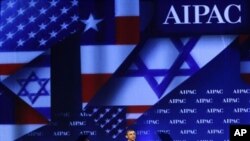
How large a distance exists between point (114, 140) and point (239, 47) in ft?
6.31

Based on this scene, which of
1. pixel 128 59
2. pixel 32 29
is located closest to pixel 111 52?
pixel 128 59

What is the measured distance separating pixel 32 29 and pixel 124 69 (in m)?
1.26

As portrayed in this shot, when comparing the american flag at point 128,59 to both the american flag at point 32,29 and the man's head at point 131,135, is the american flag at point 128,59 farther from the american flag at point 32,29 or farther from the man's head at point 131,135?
the man's head at point 131,135

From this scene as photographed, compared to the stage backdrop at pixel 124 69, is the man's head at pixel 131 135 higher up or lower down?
lower down

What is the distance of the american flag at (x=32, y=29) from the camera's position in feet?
17.3

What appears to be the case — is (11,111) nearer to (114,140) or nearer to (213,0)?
(114,140)

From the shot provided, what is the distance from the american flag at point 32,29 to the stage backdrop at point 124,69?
0.5 inches

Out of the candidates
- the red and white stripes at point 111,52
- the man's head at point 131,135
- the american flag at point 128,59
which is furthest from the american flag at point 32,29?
the man's head at point 131,135

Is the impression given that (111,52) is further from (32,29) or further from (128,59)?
(32,29)

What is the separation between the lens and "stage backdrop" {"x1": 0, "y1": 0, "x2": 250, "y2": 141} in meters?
5.18

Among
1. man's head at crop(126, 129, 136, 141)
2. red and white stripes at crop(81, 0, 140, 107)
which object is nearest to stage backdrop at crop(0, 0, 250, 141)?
red and white stripes at crop(81, 0, 140, 107)

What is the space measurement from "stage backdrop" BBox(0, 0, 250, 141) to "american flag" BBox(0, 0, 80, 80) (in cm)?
1

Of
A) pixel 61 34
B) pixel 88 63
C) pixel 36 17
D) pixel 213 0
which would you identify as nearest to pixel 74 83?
pixel 88 63

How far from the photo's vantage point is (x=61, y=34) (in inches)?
207
